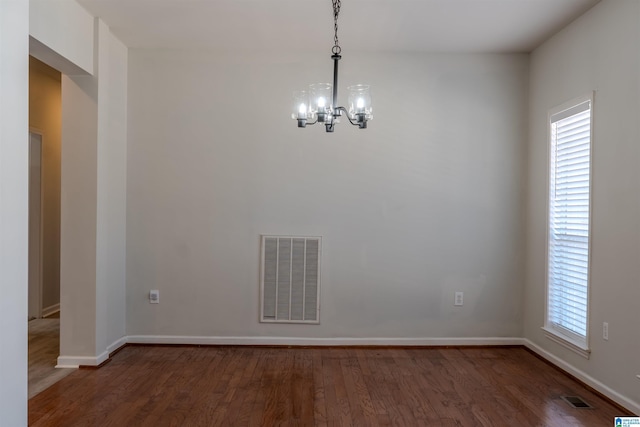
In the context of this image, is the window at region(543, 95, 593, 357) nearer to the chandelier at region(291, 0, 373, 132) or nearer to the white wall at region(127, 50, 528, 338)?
the white wall at region(127, 50, 528, 338)

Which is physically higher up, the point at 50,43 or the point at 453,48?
the point at 453,48

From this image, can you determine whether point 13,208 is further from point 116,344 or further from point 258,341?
point 258,341

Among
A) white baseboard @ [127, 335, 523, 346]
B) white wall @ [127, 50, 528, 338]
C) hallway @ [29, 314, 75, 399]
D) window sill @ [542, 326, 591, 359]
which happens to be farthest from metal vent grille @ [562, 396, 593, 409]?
hallway @ [29, 314, 75, 399]

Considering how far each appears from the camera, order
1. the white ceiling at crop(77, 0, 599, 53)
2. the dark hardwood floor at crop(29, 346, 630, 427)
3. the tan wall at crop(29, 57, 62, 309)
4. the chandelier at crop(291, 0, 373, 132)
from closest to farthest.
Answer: the chandelier at crop(291, 0, 373, 132) < the dark hardwood floor at crop(29, 346, 630, 427) < the white ceiling at crop(77, 0, 599, 53) < the tan wall at crop(29, 57, 62, 309)

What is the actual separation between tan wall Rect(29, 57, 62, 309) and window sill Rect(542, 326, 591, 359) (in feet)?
17.5

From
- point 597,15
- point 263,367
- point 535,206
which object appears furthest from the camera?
point 535,206

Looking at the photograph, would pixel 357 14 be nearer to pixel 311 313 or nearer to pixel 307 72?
pixel 307 72

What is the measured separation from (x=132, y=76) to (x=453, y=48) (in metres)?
2.98

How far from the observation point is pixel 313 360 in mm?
3959

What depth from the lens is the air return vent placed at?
434 centimetres

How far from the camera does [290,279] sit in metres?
4.33

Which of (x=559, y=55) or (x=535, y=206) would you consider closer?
(x=559, y=55)

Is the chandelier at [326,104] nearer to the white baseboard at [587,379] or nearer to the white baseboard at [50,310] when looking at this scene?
the white baseboard at [587,379]

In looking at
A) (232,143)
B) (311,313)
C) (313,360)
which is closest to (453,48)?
(232,143)
